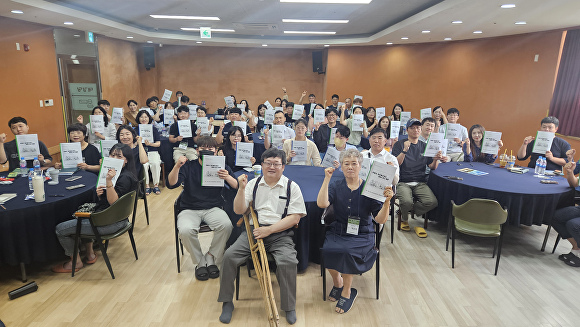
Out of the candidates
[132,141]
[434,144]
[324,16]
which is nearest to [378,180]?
[434,144]

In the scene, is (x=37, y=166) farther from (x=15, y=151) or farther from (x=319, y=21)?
(x=319, y=21)

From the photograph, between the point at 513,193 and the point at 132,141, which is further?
the point at 132,141

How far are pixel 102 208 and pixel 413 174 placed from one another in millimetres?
4117

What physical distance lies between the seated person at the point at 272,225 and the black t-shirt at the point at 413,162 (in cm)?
243

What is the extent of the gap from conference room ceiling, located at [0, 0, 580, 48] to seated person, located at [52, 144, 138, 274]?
4218 mm

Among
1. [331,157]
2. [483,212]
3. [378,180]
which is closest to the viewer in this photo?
[378,180]

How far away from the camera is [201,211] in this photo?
12.6 feet

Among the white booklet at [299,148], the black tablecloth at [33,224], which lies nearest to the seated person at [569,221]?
the white booklet at [299,148]

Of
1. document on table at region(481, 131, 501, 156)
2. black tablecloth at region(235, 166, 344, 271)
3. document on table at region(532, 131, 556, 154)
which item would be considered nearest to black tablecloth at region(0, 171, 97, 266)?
black tablecloth at region(235, 166, 344, 271)

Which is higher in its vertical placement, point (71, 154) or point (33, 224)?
point (71, 154)

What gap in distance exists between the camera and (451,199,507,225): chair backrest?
3.71 meters

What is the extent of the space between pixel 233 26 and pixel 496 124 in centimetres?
787

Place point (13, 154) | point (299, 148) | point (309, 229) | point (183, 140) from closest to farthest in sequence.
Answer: point (309, 229) → point (13, 154) → point (299, 148) → point (183, 140)

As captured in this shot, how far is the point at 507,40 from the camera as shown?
29.4 ft
